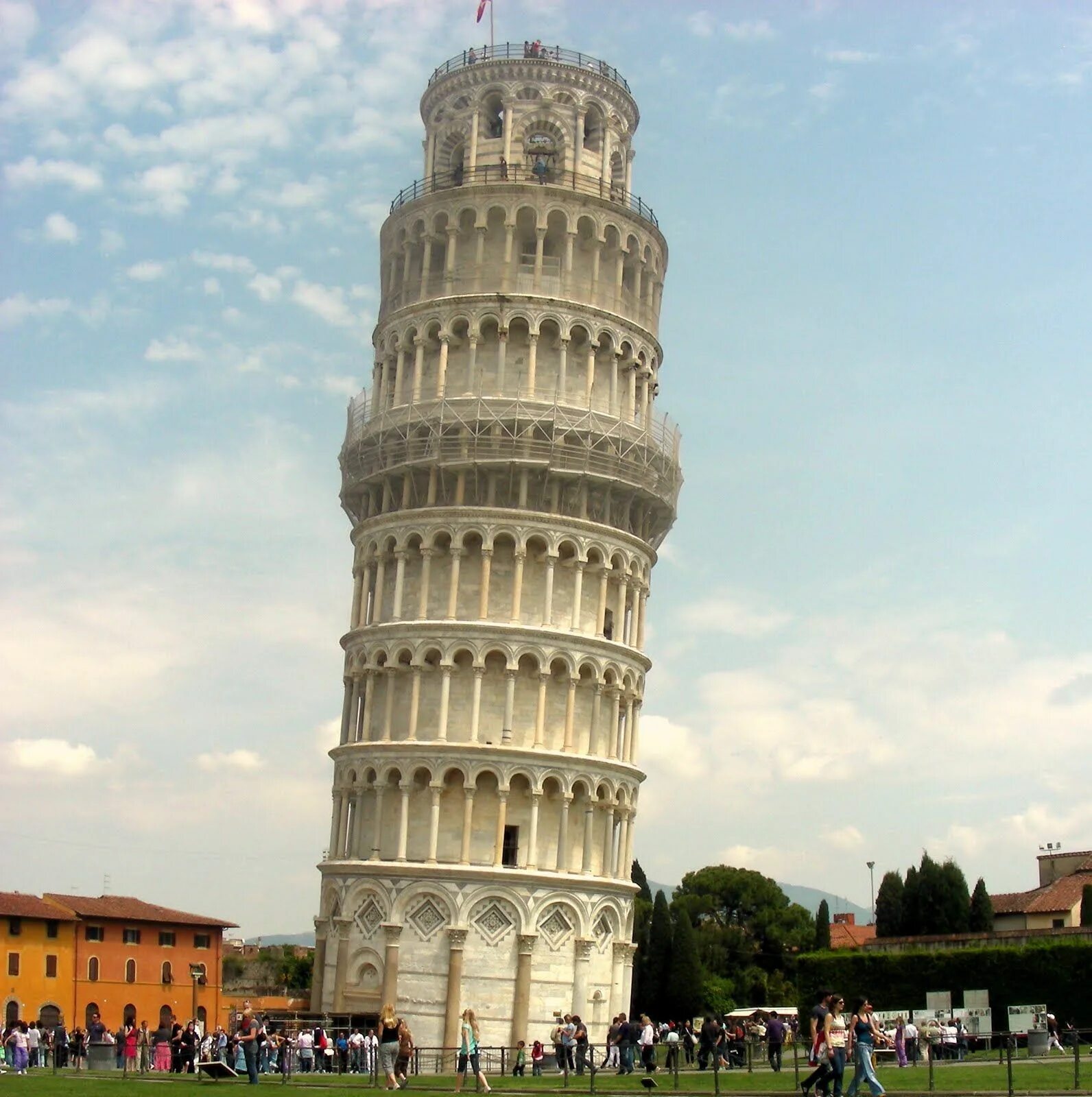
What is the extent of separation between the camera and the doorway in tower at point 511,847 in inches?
2040

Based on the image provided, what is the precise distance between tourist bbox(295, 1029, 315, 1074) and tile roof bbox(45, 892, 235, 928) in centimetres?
4497

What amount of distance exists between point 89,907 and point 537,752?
4705cm

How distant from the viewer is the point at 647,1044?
3912 centimetres

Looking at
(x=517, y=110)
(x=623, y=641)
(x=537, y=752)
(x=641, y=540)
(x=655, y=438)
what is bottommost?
(x=537, y=752)

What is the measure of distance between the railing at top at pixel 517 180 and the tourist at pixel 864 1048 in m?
37.2

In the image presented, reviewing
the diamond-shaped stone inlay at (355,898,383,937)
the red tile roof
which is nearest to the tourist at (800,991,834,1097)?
the diamond-shaped stone inlay at (355,898,383,937)

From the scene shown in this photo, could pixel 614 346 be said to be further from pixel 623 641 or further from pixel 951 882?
pixel 951 882

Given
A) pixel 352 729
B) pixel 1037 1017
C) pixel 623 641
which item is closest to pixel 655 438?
pixel 623 641

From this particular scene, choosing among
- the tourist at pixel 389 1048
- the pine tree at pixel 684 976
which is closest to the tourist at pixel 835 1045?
the tourist at pixel 389 1048

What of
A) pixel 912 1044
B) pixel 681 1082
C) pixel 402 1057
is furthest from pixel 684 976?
pixel 402 1057

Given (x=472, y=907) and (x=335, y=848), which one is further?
(x=335, y=848)

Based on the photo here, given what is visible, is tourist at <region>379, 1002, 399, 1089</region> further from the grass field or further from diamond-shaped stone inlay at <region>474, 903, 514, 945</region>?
diamond-shaped stone inlay at <region>474, 903, 514, 945</region>

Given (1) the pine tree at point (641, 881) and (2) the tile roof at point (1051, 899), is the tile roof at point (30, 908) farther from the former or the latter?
(2) the tile roof at point (1051, 899)

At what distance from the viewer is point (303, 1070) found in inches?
1767
